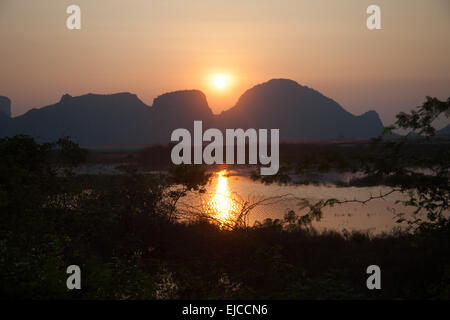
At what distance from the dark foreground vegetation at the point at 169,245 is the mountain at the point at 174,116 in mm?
98287

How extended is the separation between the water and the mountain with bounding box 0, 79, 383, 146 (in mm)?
86309

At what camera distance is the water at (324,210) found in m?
15.4

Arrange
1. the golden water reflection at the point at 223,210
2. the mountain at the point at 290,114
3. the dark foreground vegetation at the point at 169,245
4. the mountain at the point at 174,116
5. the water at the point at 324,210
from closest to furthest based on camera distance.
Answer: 1. the dark foreground vegetation at the point at 169,245
2. the golden water reflection at the point at 223,210
3. the water at the point at 324,210
4. the mountain at the point at 290,114
5. the mountain at the point at 174,116

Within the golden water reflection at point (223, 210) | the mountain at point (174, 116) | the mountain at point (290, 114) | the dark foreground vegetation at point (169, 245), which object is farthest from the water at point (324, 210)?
the mountain at point (174, 116)

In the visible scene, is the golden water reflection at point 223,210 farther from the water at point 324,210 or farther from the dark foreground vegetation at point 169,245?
the dark foreground vegetation at point 169,245

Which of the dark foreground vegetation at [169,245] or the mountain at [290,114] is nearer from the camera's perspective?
the dark foreground vegetation at [169,245]

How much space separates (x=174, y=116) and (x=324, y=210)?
5084 inches

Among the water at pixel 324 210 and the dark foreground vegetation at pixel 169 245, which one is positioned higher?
the water at pixel 324 210

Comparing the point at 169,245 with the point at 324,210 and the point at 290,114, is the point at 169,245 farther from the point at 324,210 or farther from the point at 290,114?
the point at 290,114

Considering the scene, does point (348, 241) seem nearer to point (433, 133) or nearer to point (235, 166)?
point (433, 133)

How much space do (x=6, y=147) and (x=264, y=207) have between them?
38.4 ft

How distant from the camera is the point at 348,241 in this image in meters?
13.6

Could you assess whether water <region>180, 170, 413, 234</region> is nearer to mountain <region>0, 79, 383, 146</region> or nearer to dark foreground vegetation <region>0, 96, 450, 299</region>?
dark foreground vegetation <region>0, 96, 450, 299</region>

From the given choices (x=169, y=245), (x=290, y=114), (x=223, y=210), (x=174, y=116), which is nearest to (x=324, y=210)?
(x=223, y=210)
